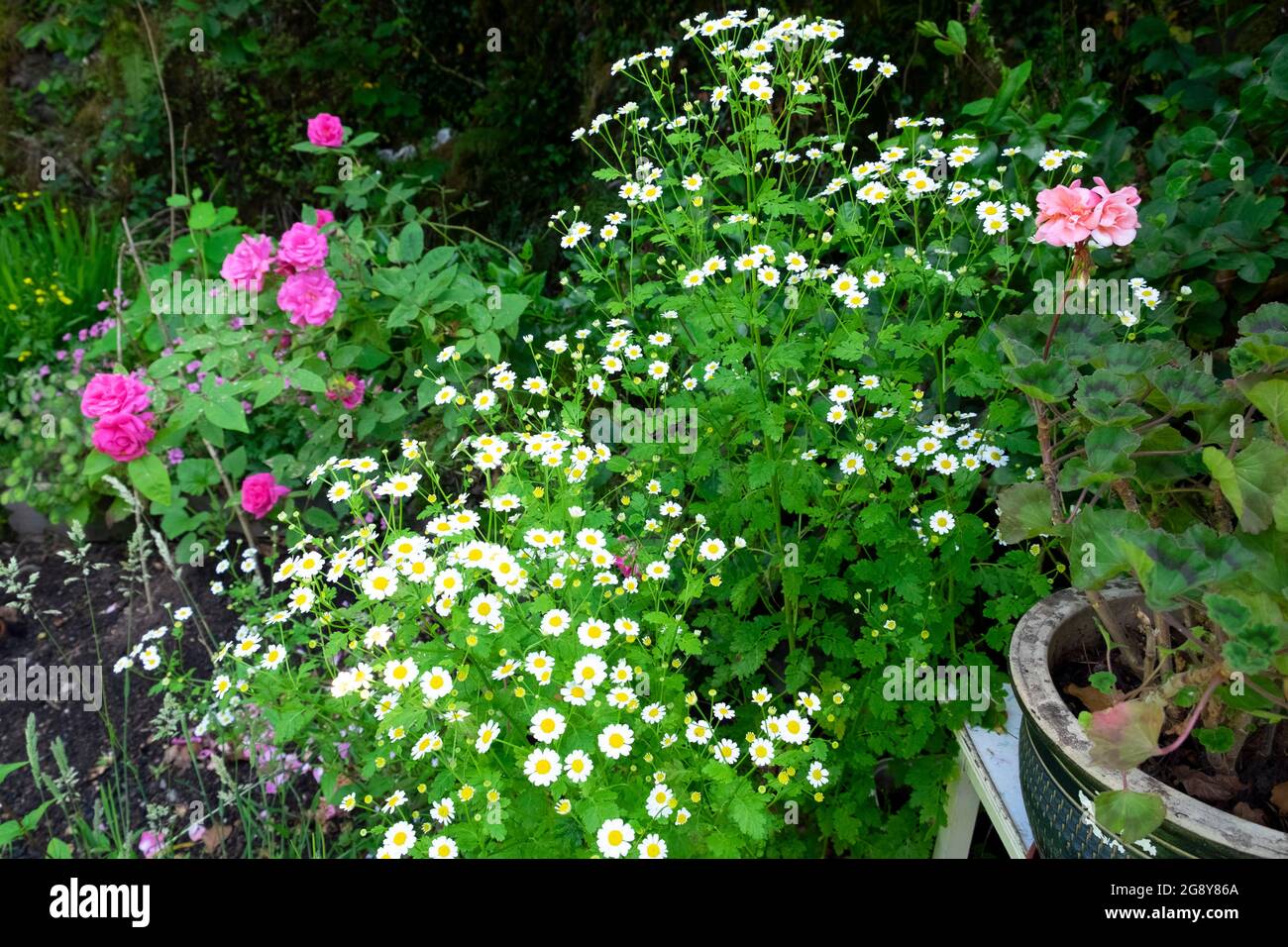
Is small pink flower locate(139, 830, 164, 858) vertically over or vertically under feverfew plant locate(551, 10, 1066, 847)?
under

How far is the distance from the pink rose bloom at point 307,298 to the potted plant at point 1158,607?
2.12 metres

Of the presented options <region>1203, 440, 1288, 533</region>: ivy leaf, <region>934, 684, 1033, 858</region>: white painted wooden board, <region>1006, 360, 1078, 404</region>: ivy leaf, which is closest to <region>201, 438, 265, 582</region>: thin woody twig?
<region>934, 684, 1033, 858</region>: white painted wooden board

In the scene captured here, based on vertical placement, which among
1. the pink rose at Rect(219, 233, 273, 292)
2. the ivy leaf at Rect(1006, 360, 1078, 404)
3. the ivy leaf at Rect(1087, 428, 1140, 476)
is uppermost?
the pink rose at Rect(219, 233, 273, 292)

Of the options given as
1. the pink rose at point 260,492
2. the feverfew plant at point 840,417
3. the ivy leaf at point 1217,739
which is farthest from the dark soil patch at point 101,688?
the ivy leaf at point 1217,739

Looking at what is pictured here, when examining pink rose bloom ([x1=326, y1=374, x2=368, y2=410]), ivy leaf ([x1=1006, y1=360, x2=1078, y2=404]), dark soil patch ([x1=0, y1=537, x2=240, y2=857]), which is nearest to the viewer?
ivy leaf ([x1=1006, y1=360, x2=1078, y2=404])

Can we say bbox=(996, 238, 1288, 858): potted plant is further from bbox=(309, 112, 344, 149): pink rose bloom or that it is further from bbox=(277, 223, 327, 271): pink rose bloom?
bbox=(309, 112, 344, 149): pink rose bloom

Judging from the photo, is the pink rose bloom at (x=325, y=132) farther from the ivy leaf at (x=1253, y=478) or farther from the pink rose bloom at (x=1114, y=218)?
the ivy leaf at (x=1253, y=478)

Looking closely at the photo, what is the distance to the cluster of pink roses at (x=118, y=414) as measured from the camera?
281 centimetres

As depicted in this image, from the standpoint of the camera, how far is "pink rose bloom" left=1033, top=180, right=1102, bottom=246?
5.03ft

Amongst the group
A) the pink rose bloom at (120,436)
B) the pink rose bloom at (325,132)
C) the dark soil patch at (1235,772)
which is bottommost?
the dark soil patch at (1235,772)

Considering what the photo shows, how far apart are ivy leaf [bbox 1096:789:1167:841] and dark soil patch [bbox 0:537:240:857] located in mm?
2093

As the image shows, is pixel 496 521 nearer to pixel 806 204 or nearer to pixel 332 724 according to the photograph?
pixel 332 724

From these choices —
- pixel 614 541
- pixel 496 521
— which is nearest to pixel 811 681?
pixel 614 541
